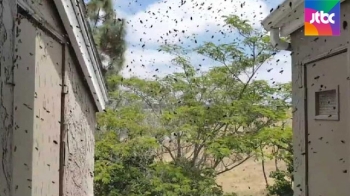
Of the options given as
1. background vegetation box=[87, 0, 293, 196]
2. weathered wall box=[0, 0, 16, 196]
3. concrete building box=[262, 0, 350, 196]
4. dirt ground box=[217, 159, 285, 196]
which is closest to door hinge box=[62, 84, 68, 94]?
weathered wall box=[0, 0, 16, 196]

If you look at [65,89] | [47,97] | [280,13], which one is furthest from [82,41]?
[280,13]

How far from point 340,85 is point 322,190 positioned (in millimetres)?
875

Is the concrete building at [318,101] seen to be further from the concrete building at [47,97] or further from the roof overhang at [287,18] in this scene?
the concrete building at [47,97]

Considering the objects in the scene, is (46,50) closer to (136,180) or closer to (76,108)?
(76,108)

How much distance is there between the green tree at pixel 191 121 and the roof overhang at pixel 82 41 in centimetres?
350

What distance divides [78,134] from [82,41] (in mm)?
676

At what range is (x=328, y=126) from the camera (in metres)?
2.73

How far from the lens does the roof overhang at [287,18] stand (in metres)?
2.95

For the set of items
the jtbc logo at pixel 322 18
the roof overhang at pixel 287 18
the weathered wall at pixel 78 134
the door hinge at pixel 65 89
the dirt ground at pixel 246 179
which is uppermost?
the roof overhang at pixel 287 18

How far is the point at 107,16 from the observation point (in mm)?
7223

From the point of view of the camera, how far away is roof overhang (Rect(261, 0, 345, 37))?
2.95m

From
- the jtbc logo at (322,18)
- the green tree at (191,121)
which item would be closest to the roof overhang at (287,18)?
the jtbc logo at (322,18)

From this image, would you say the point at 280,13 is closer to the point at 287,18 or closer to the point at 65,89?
the point at 287,18

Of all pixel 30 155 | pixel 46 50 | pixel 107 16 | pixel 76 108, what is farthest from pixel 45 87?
pixel 107 16
